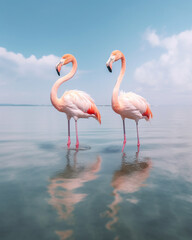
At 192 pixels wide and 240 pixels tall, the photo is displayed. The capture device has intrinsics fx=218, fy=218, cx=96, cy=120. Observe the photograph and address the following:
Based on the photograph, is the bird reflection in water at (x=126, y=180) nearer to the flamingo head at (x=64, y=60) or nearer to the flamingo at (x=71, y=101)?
the flamingo at (x=71, y=101)

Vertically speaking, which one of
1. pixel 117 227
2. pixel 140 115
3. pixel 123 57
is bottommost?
pixel 117 227

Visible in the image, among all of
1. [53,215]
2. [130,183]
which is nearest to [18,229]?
[53,215]

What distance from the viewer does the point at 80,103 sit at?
6.96m

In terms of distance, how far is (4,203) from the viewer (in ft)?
9.66

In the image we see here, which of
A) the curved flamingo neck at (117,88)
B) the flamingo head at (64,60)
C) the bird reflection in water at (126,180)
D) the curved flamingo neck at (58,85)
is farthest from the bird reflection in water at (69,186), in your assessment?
the flamingo head at (64,60)

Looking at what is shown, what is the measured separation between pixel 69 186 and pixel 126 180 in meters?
1.01

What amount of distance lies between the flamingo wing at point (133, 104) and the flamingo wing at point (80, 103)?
108cm

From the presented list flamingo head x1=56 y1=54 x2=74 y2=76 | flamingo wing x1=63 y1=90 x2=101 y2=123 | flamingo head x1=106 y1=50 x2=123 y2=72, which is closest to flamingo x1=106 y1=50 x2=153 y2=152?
flamingo head x1=106 y1=50 x2=123 y2=72

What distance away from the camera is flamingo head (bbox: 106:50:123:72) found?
635 cm

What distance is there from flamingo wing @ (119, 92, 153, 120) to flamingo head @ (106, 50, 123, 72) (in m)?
0.99

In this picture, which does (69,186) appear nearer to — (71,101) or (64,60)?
(71,101)

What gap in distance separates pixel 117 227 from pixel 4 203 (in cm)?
158

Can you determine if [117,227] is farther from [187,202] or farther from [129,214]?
[187,202]

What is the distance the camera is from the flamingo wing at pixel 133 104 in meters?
6.54
